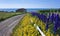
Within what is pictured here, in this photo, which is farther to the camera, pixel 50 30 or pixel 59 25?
pixel 50 30

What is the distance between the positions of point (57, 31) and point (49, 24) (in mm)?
1996

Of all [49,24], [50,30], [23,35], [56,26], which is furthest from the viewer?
[23,35]

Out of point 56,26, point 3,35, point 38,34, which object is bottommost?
point 3,35

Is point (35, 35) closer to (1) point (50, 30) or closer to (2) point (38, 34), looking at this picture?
(2) point (38, 34)

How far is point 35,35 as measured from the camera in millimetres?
11688

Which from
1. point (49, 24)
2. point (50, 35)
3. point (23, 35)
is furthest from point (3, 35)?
point (50, 35)

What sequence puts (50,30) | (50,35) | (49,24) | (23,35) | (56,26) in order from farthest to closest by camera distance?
(23,35)
(49,24)
(50,30)
(50,35)
(56,26)

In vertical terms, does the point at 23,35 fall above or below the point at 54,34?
below

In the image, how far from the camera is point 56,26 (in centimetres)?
884

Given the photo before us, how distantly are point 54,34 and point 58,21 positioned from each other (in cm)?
55

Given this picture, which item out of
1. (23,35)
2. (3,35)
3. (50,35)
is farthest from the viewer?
(3,35)

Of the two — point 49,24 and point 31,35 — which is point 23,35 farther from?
point 49,24

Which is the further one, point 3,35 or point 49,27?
point 3,35

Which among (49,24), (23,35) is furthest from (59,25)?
(23,35)
